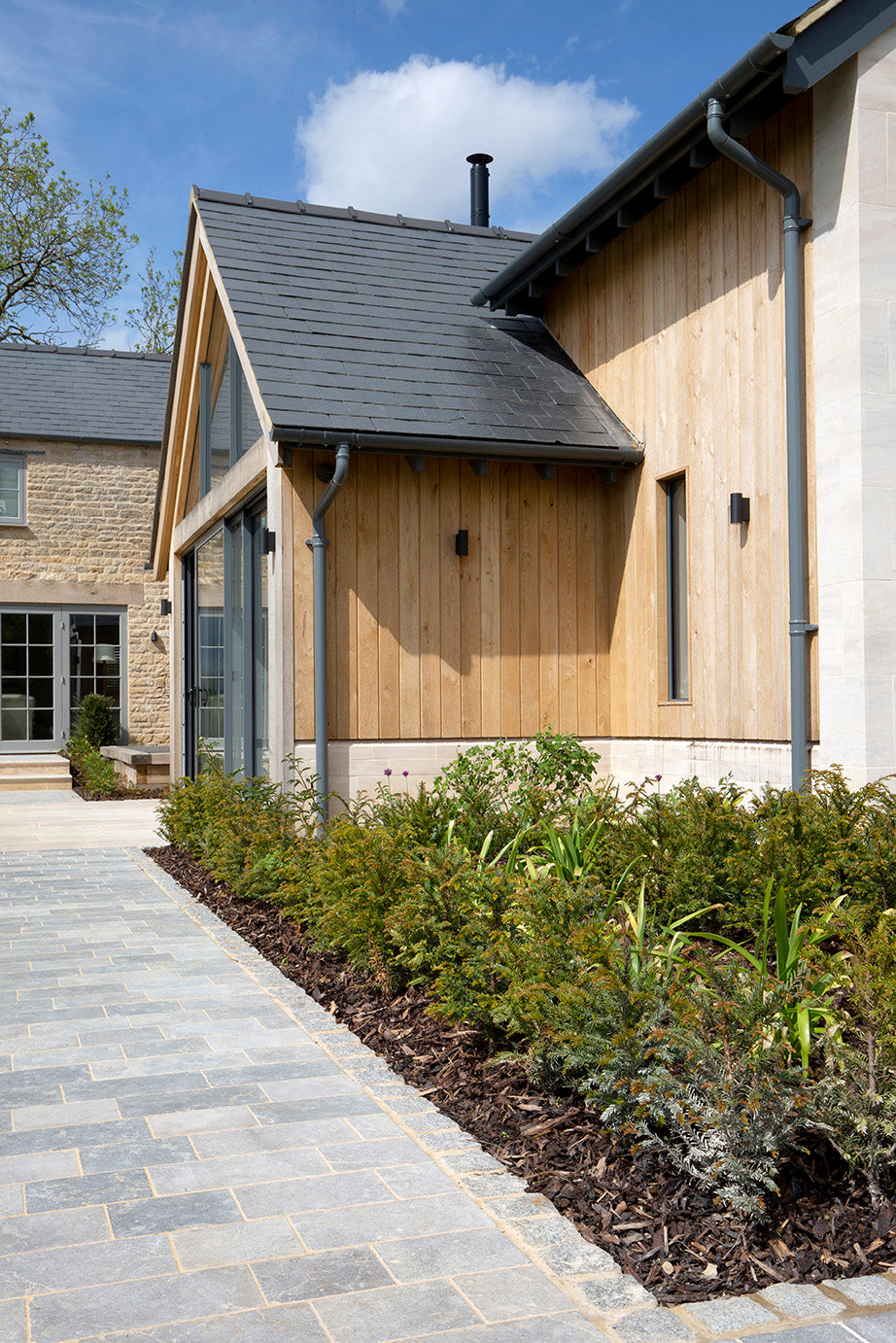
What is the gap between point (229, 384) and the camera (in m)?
11.0

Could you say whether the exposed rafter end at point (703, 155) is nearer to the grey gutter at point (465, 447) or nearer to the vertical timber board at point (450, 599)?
the grey gutter at point (465, 447)

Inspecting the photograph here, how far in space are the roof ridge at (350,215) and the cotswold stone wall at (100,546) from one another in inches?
360

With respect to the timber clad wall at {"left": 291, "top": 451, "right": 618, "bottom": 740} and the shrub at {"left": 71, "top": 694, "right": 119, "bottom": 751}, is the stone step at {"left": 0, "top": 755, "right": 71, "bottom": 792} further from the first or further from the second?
the timber clad wall at {"left": 291, "top": 451, "right": 618, "bottom": 740}

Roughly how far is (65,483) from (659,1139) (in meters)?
18.2

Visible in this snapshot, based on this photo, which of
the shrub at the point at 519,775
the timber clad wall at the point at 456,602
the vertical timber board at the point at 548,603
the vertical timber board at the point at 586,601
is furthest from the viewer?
the vertical timber board at the point at 586,601

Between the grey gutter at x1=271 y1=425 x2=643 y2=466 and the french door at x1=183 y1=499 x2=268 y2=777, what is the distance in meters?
1.15

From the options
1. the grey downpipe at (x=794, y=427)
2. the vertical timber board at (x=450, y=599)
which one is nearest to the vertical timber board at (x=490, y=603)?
the vertical timber board at (x=450, y=599)

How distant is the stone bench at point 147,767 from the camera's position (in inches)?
625

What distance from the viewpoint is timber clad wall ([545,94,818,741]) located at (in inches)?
281

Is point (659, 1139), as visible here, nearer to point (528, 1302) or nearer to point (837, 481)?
point (528, 1302)

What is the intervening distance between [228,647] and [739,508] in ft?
17.9

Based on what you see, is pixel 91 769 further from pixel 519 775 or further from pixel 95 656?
pixel 519 775

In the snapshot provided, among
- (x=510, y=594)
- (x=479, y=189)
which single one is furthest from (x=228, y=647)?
(x=479, y=189)

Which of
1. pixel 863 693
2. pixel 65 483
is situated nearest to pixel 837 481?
pixel 863 693
